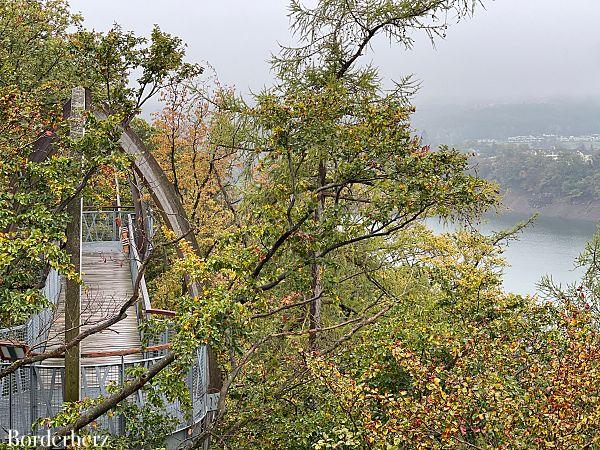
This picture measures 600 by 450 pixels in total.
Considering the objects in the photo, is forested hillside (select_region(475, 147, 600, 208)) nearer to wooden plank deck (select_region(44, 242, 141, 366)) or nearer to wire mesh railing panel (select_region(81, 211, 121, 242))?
wire mesh railing panel (select_region(81, 211, 121, 242))

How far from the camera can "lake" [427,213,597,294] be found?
121ft

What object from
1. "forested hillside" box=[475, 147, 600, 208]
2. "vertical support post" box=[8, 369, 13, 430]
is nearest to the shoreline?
"forested hillside" box=[475, 147, 600, 208]

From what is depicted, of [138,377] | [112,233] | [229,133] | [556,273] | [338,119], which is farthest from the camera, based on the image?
[556,273]

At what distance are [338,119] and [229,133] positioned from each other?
2.88m

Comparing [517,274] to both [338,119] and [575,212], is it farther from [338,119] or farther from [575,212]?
[338,119]

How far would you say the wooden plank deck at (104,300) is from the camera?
967cm

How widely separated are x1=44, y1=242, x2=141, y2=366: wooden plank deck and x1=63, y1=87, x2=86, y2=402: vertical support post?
31 centimetres

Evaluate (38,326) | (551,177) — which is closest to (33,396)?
(38,326)

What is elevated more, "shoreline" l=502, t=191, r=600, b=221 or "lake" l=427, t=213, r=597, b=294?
"shoreline" l=502, t=191, r=600, b=221

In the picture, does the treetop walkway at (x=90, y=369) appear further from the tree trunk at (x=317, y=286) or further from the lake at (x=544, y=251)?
the lake at (x=544, y=251)

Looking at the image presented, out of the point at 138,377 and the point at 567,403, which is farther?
the point at 138,377

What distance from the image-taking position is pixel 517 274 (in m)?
38.8

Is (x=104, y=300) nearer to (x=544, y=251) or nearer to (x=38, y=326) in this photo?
(x=38, y=326)

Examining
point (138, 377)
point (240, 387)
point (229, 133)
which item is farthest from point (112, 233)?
point (138, 377)
